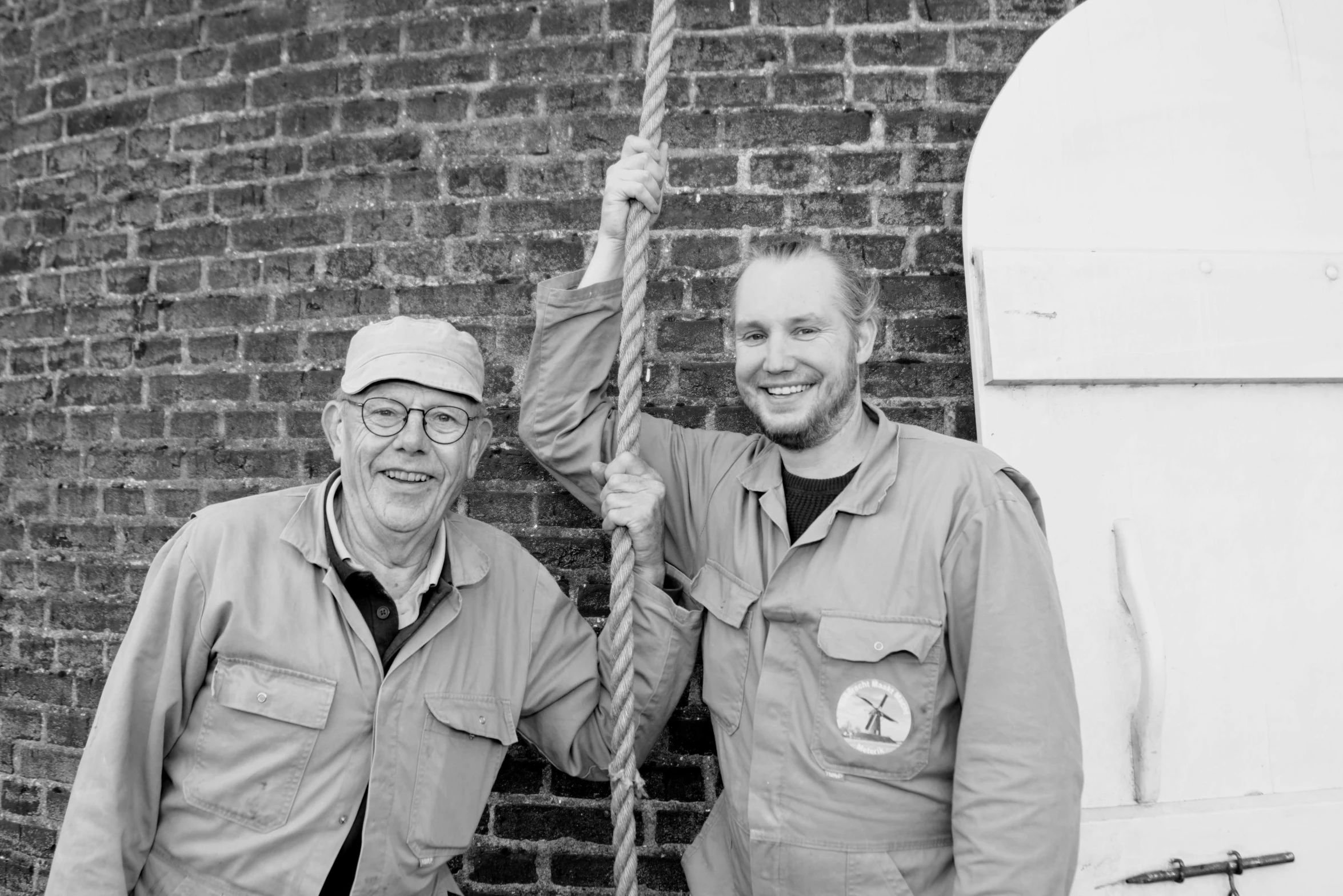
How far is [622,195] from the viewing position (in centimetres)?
181

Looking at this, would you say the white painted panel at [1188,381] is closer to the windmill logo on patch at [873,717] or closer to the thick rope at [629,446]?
the windmill logo on patch at [873,717]

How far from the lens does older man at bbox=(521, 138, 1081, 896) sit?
57.9 inches

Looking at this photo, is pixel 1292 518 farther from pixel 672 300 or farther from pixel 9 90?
pixel 9 90

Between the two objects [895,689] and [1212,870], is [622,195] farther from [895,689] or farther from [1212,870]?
[1212,870]

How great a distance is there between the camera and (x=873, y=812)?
1540 mm

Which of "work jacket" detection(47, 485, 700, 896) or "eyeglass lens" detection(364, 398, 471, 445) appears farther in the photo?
"eyeglass lens" detection(364, 398, 471, 445)

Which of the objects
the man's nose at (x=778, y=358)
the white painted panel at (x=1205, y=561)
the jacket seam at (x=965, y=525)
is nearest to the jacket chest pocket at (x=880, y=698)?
the jacket seam at (x=965, y=525)

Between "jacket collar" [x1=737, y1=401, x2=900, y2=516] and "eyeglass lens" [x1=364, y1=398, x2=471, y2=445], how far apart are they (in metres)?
0.63

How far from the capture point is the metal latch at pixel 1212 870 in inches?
73.8

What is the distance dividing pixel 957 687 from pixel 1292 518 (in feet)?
3.51

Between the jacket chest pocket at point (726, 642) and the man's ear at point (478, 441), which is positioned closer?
the jacket chest pocket at point (726, 642)

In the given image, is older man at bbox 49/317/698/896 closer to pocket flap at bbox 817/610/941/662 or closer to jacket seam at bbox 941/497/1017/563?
pocket flap at bbox 817/610/941/662

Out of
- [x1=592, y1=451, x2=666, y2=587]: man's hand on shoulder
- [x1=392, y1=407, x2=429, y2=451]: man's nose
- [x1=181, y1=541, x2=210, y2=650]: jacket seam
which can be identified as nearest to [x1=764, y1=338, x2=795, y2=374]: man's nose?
[x1=592, y1=451, x2=666, y2=587]: man's hand on shoulder

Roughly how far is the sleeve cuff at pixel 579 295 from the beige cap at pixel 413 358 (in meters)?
0.21
